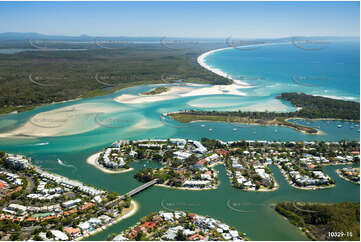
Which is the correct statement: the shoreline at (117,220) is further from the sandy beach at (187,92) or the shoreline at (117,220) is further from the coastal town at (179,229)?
the sandy beach at (187,92)

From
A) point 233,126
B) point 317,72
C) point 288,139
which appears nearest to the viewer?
point 288,139

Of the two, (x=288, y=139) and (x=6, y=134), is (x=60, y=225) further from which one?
(x=288, y=139)

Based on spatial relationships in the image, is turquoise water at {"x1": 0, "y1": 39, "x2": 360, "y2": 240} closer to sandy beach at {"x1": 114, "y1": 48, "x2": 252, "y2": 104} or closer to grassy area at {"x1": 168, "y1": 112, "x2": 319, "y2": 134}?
grassy area at {"x1": 168, "y1": 112, "x2": 319, "y2": 134}

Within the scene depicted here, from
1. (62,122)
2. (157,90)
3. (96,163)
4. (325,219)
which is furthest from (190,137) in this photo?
(157,90)

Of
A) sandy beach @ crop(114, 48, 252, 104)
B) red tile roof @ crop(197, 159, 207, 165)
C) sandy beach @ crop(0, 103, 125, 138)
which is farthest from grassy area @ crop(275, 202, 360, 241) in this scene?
sandy beach @ crop(114, 48, 252, 104)

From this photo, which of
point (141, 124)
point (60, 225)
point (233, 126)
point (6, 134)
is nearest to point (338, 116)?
Answer: point (233, 126)

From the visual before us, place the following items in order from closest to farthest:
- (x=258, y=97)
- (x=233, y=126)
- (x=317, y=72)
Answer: (x=233, y=126) < (x=258, y=97) < (x=317, y=72)

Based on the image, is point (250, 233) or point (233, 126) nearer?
point (250, 233)
